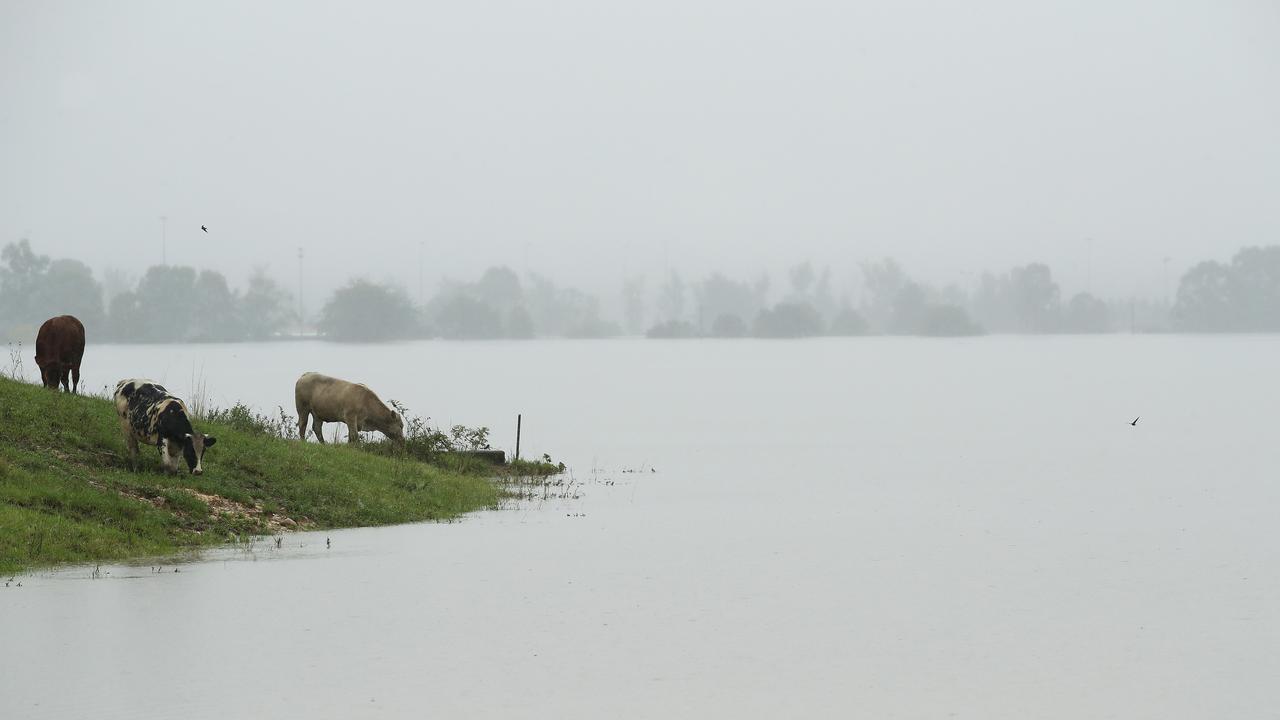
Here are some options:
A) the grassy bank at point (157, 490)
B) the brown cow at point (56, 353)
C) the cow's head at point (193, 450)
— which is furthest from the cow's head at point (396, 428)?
the cow's head at point (193, 450)

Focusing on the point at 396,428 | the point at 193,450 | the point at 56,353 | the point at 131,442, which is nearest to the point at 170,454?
the point at 193,450

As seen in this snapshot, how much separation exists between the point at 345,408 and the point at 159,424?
37.7 feet

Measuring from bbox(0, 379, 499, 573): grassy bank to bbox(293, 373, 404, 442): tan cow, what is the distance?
413cm

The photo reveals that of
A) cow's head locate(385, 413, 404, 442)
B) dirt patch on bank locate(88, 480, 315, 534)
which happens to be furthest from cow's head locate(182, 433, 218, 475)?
cow's head locate(385, 413, 404, 442)

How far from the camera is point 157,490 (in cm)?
2377

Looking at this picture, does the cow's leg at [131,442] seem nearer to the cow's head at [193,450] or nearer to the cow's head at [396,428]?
the cow's head at [193,450]

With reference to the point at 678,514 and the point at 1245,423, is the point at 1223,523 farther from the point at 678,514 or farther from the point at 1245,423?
the point at 1245,423

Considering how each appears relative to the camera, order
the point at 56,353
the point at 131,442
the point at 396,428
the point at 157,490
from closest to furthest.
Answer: the point at 157,490 → the point at 131,442 → the point at 56,353 → the point at 396,428

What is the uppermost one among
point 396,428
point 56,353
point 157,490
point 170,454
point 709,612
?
point 56,353

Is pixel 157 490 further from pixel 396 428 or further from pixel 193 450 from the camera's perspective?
pixel 396 428

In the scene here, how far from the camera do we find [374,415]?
3572 centimetres

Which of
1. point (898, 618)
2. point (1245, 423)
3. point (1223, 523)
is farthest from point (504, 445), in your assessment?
point (1245, 423)

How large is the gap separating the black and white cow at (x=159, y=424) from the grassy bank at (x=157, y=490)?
1.33 ft

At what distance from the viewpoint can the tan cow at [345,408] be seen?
35.7m
